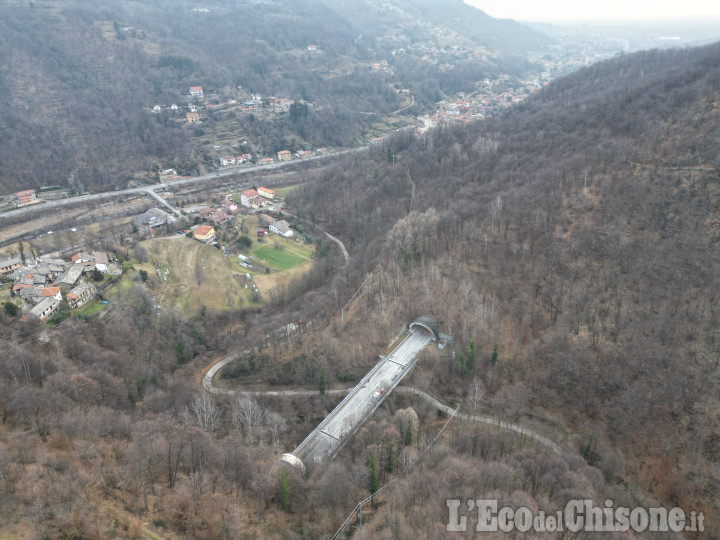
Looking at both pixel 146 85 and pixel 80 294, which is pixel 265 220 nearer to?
pixel 80 294

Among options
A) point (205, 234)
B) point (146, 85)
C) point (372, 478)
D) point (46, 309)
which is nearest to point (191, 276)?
point (205, 234)

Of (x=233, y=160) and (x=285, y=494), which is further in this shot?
(x=233, y=160)

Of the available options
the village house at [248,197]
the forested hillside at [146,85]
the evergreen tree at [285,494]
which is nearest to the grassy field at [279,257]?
the village house at [248,197]

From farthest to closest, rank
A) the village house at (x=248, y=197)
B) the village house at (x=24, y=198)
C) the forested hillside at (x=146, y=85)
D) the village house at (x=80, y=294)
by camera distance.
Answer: the forested hillside at (x=146, y=85) < the village house at (x=24, y=198) < the village house at (x=248, y=197) < the village house at (x=80, y=294)

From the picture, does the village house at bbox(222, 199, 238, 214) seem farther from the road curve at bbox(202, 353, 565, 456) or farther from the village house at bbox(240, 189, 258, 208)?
the road curve at bbox(202, 353, 565, 456)

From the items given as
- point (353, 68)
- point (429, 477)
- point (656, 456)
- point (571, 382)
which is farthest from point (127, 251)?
point (353, 68)

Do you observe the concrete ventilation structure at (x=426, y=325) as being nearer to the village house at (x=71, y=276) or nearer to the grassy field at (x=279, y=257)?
the grassy field at (x=279, y=257)
